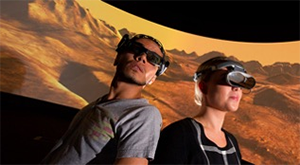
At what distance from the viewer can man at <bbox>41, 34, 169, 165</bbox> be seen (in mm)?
858

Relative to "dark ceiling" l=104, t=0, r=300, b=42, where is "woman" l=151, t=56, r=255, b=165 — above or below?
below

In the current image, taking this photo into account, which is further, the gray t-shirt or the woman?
the woman

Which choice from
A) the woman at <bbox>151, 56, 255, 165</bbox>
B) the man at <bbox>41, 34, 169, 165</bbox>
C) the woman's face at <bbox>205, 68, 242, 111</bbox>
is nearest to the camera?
the man at <bbox>41, 34, 169, 165</bbox>

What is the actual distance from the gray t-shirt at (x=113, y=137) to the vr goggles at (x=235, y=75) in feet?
1.49

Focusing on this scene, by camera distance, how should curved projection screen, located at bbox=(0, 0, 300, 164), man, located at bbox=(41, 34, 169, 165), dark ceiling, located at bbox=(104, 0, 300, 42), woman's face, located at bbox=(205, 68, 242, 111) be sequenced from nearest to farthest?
man, located at bbox=(41, 34, 169, 165) < woman's face, located at bbox=(205, 68, 242, 111) < dark ceiling, located at bbox=(104, 0, 300, 42) < curved projection screen, located at bbox=(0, 0, 300, 164)

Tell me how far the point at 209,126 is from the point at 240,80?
0.96 ft

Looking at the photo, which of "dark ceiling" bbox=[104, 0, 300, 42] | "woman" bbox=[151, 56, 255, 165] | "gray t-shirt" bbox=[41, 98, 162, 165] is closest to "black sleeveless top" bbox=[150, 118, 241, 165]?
"woman" bbox=[151, 56, 255, 165]

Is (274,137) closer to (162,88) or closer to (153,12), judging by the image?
(162,88)

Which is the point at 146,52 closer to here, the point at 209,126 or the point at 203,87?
the point at 203,87

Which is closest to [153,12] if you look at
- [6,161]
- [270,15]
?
[270,15]

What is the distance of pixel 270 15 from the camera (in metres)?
5.05

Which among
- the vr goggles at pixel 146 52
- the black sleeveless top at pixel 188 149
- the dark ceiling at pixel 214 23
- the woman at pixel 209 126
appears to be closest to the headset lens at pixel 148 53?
the vr goggles at pixel 146 52

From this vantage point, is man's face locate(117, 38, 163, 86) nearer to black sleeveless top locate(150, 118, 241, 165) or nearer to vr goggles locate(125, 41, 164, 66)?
vr goggles locate(125, 41, 164, 66)

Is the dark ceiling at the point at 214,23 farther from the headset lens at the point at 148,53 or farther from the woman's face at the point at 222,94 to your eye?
the headset lens at the point at 148,53
